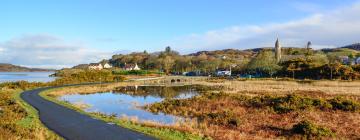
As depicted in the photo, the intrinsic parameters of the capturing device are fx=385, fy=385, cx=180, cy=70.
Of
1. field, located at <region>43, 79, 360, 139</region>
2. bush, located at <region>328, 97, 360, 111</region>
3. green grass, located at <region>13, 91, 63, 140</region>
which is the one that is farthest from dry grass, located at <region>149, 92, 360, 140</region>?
green grass, located at <region>13, 91, 63, 140</region>

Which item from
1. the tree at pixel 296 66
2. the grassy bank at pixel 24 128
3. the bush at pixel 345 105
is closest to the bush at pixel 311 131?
the bush at pixel 345 105

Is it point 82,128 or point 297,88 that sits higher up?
point 82,128

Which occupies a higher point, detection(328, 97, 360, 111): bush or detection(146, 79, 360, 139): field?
detection(328, 97, 360, 111): bush

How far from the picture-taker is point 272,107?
117ft

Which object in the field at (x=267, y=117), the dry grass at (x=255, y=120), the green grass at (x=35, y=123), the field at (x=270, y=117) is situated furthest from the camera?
the dry grass at (x=255, y=120)

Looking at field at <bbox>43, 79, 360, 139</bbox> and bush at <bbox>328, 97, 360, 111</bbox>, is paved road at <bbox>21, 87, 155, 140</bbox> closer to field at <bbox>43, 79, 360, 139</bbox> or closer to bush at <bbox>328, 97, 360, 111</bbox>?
field at <bbox>43, 79, 360, 139</bbox>

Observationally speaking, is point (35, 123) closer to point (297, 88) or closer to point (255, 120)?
point (255, 120)

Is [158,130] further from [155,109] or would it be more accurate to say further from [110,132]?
[155,109]

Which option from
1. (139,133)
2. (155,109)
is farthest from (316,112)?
(139,133)

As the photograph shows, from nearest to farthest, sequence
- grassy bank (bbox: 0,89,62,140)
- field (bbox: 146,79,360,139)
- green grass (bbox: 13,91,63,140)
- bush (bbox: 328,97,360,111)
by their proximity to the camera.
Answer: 1. grassy bank (bbox: 0,89,62,140)
2. green grass (bbox: 13,91,63,140)
3. field (bbox: 146,79,360,139)
4. bush (bbox: 328,97,360,111)

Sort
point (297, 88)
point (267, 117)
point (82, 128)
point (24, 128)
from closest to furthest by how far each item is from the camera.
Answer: point (24, 128), point (82, 128), point (267, 117), point (297, 88)

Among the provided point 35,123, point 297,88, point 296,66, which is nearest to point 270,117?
point 35,123

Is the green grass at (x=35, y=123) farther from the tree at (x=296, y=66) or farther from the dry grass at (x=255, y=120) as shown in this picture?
the tree at (x=296, y=66)

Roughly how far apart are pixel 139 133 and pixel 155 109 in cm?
1727
